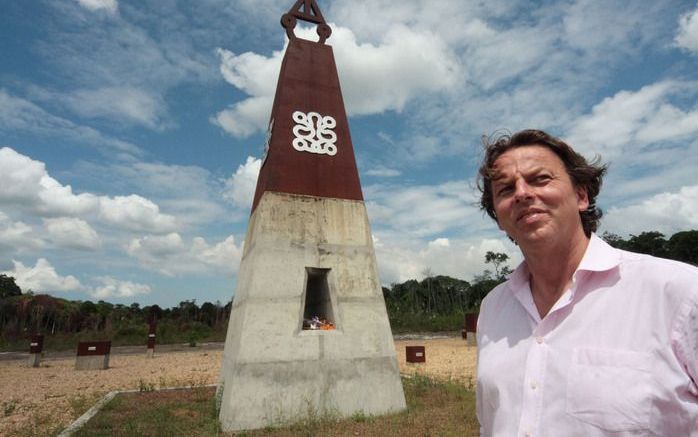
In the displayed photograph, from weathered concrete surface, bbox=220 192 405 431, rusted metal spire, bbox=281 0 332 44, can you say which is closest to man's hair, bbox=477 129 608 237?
weathered concrete surface, bbox=220 192 405 431

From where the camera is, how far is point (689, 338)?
1.23 meters

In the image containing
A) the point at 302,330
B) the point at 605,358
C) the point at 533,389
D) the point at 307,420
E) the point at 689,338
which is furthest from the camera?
the point at 302,330

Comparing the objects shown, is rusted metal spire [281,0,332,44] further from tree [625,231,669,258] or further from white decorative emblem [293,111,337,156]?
tree [625,231,669,258]

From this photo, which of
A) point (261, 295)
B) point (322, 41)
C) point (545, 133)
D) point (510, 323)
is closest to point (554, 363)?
point (510, 323)

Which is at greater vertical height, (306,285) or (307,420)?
(306,285)

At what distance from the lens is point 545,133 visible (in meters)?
1.80

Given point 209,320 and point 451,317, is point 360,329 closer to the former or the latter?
point 451,317

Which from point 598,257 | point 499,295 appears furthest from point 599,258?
point 499,295

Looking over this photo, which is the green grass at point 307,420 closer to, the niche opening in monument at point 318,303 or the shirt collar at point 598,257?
the niche opening in monument at point 318,303

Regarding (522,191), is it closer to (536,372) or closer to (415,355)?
(536,372)

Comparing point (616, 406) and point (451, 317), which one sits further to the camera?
point (451, 317)

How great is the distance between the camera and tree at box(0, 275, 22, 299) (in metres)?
45.5

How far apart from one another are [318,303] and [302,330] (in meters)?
1.01

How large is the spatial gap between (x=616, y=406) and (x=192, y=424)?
683 centimetres
